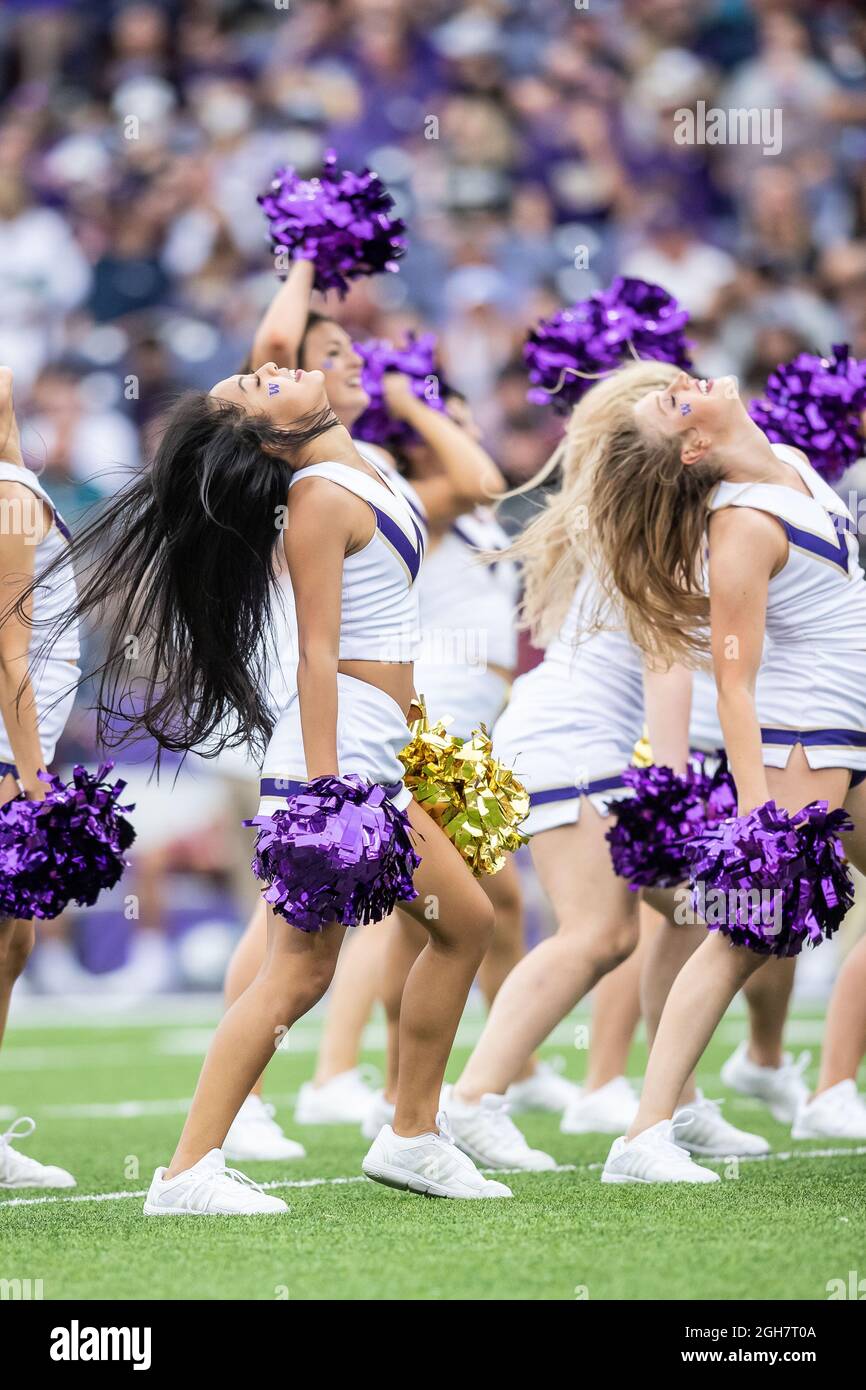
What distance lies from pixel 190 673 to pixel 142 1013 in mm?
6942

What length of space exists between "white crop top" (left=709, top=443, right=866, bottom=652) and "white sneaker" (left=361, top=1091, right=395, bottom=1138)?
6.25ft

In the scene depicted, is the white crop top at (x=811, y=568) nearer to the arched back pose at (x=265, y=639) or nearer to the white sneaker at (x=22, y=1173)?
the arched back pose at (x=265, y=639)

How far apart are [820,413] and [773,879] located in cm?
168

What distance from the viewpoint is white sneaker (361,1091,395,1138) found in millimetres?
5527

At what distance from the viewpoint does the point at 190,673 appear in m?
3.98

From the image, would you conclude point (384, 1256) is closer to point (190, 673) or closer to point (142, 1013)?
point (190, 673)

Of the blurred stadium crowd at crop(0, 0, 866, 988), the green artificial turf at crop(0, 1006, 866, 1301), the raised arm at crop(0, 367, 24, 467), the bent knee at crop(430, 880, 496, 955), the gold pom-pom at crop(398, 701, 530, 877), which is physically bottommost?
the green artificial turf at crop(0, 1006, 866, 1301)

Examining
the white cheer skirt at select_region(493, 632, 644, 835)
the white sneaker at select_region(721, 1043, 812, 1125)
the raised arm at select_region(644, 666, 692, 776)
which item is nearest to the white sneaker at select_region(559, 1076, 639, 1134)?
the white sneaker at select_region(721, 1043, 812, 1125)

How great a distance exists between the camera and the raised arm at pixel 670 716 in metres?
4.93

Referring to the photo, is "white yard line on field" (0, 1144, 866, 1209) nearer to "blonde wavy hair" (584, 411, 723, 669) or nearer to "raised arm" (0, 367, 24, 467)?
"blonde wavy hair" (584, 411, 723, 669)

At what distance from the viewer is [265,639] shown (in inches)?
158

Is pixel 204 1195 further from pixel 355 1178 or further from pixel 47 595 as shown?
pixel 47 595

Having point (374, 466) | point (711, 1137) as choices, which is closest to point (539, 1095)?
point (711, 1137)

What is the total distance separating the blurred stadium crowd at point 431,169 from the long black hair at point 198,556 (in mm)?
7699
